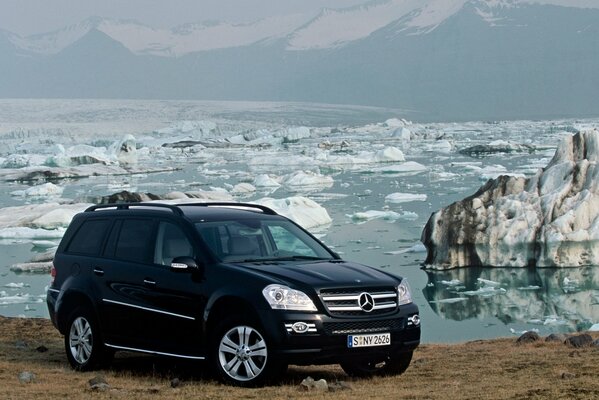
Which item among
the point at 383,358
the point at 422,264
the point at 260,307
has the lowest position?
Result: the point at 422,264

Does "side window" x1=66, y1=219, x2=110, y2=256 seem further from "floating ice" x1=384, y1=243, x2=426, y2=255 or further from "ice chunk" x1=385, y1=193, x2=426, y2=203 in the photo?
"ice chunk" x1=385, y1=193, x2=426, y2=203

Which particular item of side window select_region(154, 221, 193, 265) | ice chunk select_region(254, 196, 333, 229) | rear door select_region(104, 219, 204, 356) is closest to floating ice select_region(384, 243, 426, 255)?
ice chunk select_region(254, 196, 333, 229)

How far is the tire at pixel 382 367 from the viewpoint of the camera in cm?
909

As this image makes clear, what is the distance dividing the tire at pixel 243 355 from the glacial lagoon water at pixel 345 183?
34.1ft

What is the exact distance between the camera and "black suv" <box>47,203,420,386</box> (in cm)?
823

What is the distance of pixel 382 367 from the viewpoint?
9289 millimetres

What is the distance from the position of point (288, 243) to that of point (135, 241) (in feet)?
4.32

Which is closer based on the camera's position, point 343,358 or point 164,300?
point 343,358

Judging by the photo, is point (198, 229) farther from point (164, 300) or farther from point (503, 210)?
point (503, 210)

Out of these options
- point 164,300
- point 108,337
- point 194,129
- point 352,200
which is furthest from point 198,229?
point 194,129

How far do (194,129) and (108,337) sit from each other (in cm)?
10059

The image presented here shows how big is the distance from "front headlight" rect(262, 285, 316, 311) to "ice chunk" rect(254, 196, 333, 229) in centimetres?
2606

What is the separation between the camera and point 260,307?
27.0 ft

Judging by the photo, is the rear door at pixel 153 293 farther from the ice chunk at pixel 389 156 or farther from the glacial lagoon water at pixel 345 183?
the ice chunk at pixel 389 156
